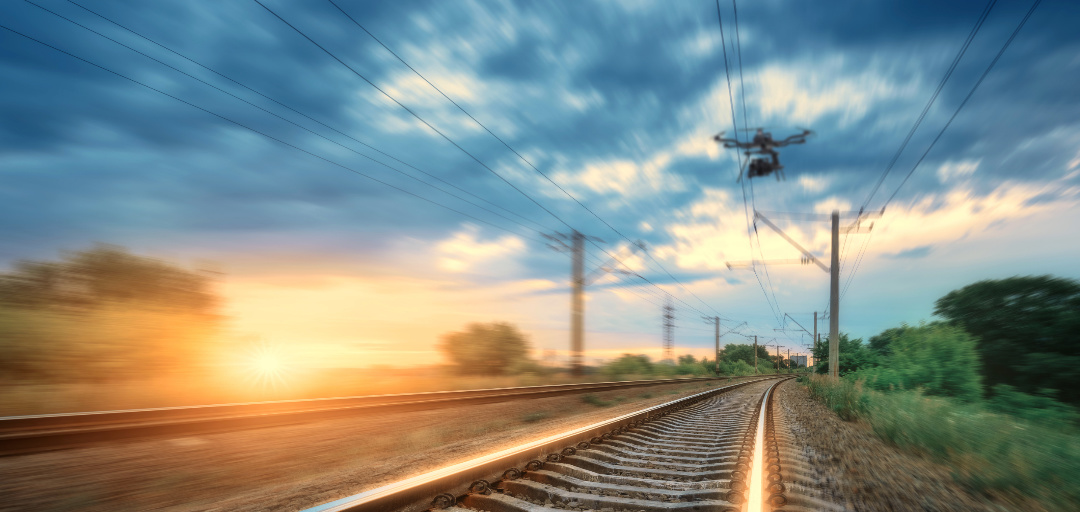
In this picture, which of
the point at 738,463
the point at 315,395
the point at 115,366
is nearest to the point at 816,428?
the point at 738,463

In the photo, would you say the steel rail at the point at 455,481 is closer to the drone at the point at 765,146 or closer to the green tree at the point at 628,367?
the drone at the point at 765,146

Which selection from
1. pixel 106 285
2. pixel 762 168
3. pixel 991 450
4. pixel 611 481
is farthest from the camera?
pixel 106 285

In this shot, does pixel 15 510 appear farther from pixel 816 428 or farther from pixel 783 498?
pixel 816 428

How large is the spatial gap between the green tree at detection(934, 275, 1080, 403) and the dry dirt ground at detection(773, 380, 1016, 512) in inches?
581

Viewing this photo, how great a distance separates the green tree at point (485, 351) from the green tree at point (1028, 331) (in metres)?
25.0

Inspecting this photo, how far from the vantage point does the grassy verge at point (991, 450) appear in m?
5.21

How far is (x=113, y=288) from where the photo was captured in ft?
58.0

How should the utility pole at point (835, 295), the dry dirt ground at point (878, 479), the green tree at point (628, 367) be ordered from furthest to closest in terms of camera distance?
1. the green tree at point (628, 367)
2. the utility pole at point (835, 295)
3. the dry dirt ground at point (878, 479)

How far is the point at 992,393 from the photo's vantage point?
1828 cm

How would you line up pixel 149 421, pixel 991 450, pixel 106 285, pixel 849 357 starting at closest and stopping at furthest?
pixel 149 421 < pixel 991 450 < pixel 106 285 < pixel 849 357

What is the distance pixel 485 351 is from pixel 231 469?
3078 centimetres

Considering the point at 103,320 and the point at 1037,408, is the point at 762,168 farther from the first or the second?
the point at 103,320

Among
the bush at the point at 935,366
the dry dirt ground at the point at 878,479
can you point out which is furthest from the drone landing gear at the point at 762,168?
the bush at the point at 935,366

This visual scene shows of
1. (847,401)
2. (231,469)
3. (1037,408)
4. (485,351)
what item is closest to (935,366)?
(1037,408)
